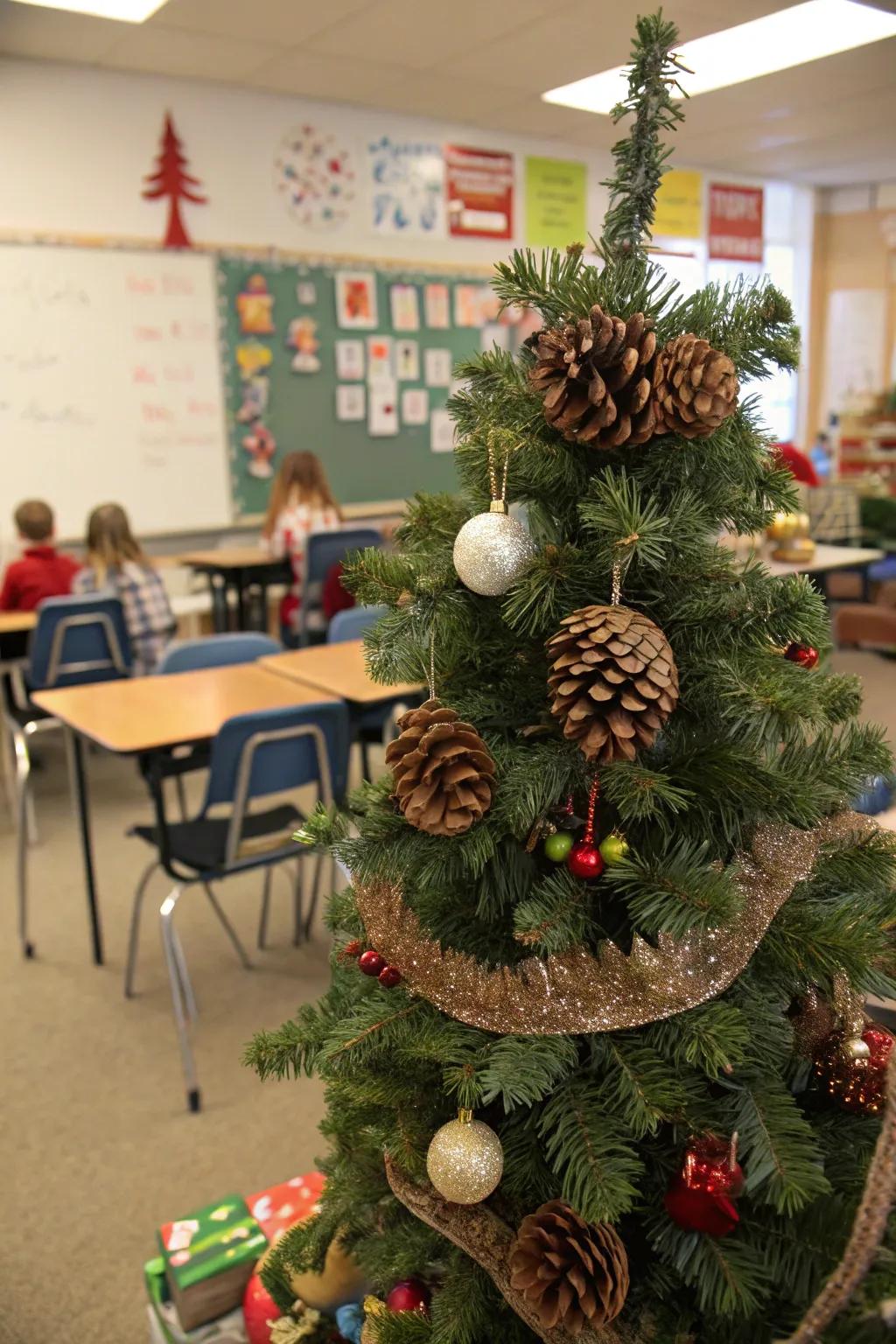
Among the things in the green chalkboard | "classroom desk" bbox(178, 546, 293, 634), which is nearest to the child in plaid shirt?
"classroom desk" bbox(178, 546, 293, 634)

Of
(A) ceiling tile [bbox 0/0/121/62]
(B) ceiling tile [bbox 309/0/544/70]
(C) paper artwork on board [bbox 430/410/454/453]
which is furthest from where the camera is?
(C) paper artwork on board [bbox 430/410/454/453]

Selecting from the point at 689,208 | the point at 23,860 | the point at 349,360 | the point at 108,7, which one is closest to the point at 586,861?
the point at 23,860

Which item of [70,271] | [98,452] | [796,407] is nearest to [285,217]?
[70,271]

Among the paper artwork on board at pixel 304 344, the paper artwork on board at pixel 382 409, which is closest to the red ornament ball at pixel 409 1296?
the paper artwork on board at pixel 304 344

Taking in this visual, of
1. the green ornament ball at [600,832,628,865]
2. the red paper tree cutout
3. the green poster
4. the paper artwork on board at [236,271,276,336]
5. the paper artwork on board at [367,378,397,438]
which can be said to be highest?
the green poster

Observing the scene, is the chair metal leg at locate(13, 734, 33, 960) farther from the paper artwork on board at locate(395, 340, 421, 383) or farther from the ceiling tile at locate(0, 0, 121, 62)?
the paper artwork on board at locate(395, 340, 421, 383)

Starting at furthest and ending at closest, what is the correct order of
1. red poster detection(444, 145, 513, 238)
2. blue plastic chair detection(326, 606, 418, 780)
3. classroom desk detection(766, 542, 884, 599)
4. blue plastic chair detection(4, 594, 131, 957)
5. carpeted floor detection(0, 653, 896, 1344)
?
1. red poster detection(444, 145, 513, 238)
2. classroom desk detection(766, 542, 884, 599)
3. blue plastic chair detection(4, 594, 131, 957)
4. blue plastic chair detection(326, 606, 418, 780)
5. carpeted floor detection(0, 653, 896, 1344)

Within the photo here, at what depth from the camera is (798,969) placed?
0.82m

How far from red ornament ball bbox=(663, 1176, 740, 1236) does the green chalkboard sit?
5.13 m

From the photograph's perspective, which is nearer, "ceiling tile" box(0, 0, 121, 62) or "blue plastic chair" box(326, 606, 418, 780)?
"blue plastic chair" box(326, 606, 418, 780)

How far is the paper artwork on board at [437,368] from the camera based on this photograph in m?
6.49

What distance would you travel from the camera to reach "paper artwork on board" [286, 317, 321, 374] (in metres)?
5.85

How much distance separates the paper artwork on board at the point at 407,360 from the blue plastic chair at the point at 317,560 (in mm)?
2090

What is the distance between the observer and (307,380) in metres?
5.98
